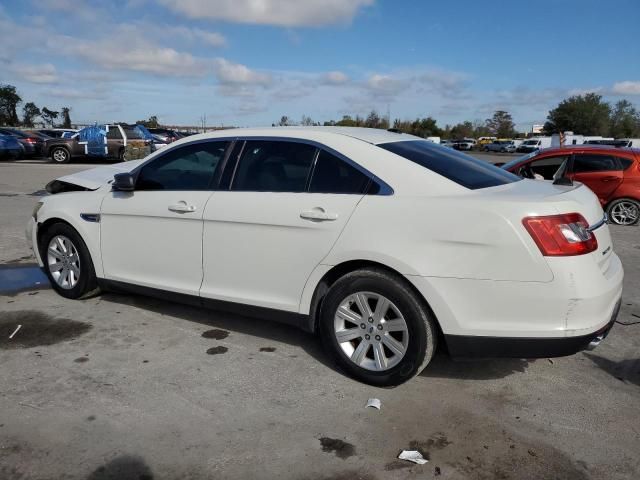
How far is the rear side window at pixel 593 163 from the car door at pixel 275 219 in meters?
8.05

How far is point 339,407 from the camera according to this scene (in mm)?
3385

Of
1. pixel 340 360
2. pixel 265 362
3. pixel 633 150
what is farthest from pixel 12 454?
pixel 633 150

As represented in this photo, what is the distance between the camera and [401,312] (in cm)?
341

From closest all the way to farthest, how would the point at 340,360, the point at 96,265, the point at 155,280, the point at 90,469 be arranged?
the point at 90,469 → the point at 340,360 → the point at 155,280 → the point at 96,265

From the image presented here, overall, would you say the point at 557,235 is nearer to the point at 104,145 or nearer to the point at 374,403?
the point at 374,403

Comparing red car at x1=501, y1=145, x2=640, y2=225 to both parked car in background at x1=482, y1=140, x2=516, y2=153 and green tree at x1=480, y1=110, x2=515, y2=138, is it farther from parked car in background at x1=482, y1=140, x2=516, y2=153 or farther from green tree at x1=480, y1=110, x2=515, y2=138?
green tree at x1=480, y1=110, x2=515, y2=138

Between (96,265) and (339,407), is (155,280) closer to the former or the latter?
(96,265)

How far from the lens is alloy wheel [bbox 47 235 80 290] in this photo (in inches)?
201

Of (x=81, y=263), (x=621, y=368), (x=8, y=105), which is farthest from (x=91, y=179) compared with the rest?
(x=8, y=105)

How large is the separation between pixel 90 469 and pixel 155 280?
6.49 feet

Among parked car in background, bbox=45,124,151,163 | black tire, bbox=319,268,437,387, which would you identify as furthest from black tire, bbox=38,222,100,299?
parked car in background, bbox=45,124,151,163

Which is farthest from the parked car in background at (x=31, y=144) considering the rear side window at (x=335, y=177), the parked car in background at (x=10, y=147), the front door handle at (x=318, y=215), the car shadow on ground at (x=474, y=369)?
the car shadow on ground at (x=474, y=369)

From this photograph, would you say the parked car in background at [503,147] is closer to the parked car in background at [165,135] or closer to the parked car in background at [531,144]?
the parked car in background at [531,144]

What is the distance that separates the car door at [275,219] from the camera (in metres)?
3.66
